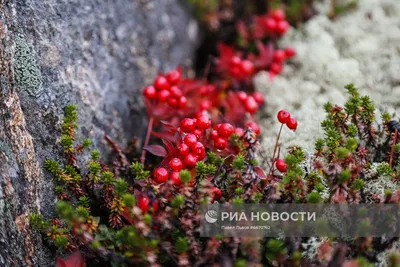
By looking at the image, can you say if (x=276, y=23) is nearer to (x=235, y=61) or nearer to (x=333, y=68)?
(x=235, y=61)

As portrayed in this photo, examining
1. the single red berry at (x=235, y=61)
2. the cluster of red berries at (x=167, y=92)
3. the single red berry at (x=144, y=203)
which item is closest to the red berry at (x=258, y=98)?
the single red berry at (x=235, y=61)

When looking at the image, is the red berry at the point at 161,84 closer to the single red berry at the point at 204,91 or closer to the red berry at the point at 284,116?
the single red berry at the point at 204,91

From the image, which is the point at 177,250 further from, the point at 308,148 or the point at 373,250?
the point at 308,148

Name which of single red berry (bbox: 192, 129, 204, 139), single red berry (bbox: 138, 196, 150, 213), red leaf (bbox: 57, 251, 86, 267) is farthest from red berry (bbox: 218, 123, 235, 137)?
red leaf (bbox: 57, 251, 86, 267)

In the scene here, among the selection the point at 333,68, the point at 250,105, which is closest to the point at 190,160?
the point at 250,105

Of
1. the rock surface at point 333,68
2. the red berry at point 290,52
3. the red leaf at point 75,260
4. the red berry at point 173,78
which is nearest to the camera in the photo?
the red leaf at point 75,260

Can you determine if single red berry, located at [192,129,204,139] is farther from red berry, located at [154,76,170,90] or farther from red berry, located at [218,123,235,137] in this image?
red berry, located at [154,76,170,90]
